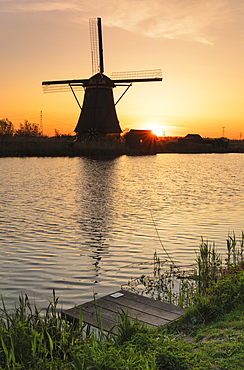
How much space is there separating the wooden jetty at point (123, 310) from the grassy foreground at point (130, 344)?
191mm

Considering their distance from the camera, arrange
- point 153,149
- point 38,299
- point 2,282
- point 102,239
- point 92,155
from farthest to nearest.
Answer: point 153,149 < point 92,155 < point 102,239 < point 2,282 < point 38,299

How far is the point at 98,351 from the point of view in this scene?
154 inches

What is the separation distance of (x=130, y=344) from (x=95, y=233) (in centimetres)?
799

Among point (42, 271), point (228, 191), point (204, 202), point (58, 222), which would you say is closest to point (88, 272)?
point (42, 271)

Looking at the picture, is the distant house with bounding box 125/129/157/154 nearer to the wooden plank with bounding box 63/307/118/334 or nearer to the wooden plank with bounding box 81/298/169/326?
the wooden plank with bounding box 81/298/169/326

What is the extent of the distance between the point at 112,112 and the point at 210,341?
50961 mm

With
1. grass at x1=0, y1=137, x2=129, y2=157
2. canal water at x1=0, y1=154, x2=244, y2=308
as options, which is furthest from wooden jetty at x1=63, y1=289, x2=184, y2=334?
grass at x1=0, y1=137, x2=129, y2=157

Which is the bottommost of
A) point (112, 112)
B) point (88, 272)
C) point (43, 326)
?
point (88, 272)

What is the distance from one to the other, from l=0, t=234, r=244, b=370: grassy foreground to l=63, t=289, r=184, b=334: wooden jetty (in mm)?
191

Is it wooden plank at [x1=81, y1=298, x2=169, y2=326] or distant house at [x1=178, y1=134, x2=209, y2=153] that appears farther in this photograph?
distant house at [x1=178, y1=134, x2=209, y2=153]

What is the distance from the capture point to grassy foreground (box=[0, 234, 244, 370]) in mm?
3703

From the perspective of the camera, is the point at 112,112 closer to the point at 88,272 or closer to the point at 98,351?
the point at 88,272

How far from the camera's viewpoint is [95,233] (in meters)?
12.0

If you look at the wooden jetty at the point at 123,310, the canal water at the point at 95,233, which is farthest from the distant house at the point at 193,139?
the wooden jetty at the point at 123,310
